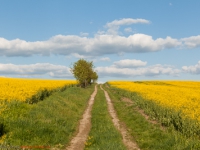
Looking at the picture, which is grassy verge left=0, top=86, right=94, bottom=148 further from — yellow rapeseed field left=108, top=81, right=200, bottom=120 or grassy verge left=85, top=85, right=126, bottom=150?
yellow rapeseed field left=108, top=81, right=200, bottom=120

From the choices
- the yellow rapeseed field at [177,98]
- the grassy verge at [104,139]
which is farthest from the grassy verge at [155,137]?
the yellow rapeseed field at [177,98]

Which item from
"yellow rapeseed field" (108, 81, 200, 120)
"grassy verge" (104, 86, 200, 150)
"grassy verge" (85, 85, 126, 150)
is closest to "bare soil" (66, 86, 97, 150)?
"grassy verge" (85, 85, 126, 150)

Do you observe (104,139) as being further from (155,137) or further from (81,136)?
(155,137)

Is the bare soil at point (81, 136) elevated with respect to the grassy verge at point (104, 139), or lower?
lower

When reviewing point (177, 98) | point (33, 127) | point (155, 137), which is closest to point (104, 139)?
point (155, 137)

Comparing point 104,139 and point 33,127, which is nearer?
point 104,139

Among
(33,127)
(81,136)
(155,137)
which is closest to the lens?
(155,137)

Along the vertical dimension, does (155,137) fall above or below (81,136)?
above

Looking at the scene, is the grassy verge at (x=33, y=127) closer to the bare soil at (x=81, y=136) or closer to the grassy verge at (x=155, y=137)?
the bare soil at (x=81, y=136)

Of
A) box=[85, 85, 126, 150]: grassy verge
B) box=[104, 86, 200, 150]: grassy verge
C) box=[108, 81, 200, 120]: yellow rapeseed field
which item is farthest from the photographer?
box=[108, 81, 200, 120]: yellow rapeseed field

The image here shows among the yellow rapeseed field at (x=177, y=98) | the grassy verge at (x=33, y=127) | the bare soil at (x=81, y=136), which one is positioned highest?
the yellow rapeseed field at (x=177, y=98)

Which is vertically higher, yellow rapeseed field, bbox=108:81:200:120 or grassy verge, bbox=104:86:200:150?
yellow rapeseed field, bbox=108:81:200:120

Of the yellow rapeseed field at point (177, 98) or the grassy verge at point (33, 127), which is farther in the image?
the yellow rapeseed field at point (177, 98)

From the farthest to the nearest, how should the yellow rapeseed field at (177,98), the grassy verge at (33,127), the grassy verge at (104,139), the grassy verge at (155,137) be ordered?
the yellow rapeseed field at (177,98) < the grassy verge at (33,127) < the grassy verge at (104,139) < the grassy verge at (155,137)
